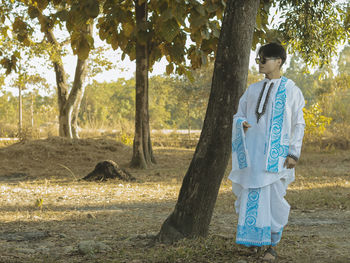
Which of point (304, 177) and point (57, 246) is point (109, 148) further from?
point (57, 246)

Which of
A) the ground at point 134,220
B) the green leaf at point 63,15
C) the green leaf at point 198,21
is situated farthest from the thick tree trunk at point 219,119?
the green leaf at point 63,15

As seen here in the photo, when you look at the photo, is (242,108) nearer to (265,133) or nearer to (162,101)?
(265,133)

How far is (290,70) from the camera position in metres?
90.6

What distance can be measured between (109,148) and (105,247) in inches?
468

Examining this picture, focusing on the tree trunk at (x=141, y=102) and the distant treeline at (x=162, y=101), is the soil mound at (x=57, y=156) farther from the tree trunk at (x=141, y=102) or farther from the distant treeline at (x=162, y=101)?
the distant treeline at (x=162, y=101)

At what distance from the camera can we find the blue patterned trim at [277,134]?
12.3 feet

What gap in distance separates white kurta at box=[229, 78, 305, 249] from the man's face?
10 cm

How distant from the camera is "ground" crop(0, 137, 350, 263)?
4023 mm

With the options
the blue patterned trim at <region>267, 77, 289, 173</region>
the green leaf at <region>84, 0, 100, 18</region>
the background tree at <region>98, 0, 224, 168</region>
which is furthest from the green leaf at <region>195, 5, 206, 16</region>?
the blue patterned trim at <region>267, 77, 289, 173</region>

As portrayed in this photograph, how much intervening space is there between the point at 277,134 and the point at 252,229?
2.70ft

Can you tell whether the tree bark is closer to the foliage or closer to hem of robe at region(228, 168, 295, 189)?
the foliage

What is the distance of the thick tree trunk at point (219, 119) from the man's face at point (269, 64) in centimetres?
20

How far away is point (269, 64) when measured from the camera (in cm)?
393

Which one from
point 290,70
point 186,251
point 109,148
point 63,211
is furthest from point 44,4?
point 290,70
